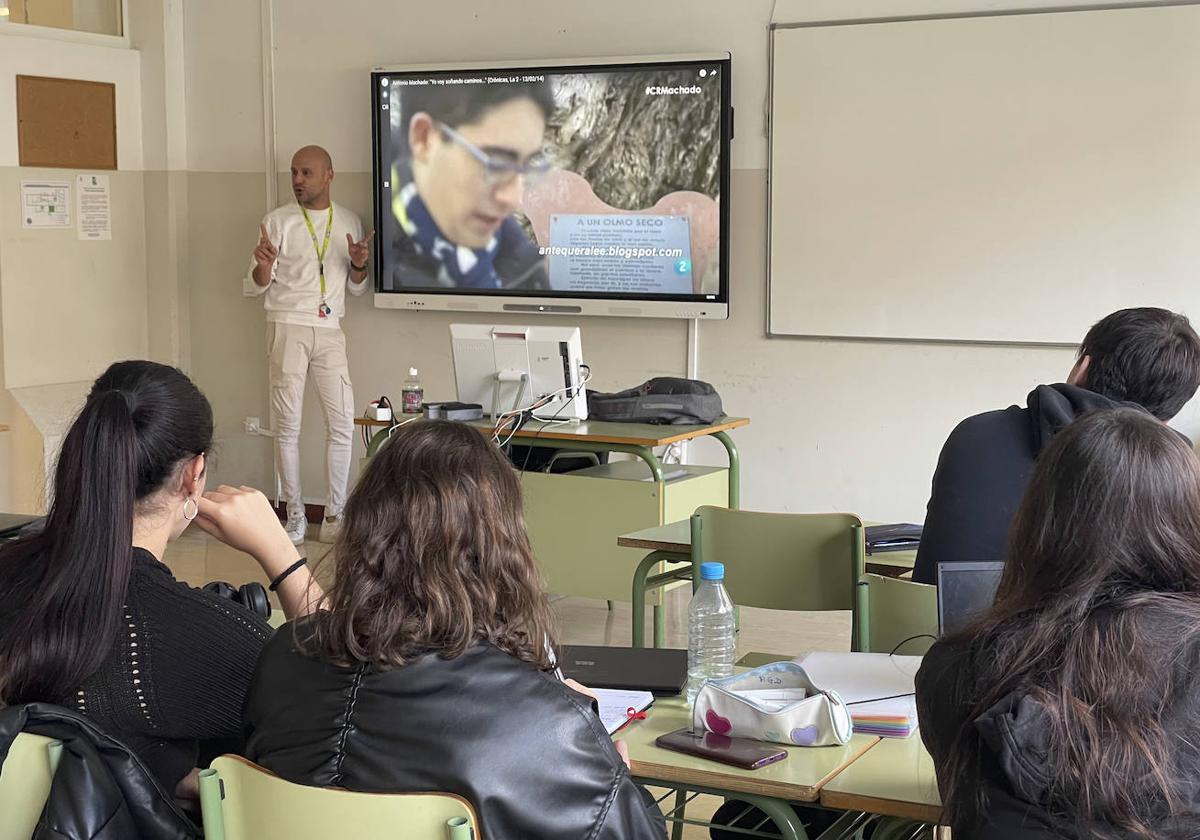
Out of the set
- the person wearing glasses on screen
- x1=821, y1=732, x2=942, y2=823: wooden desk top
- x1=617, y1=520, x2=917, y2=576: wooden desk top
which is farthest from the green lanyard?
x1=821, y1=732, x2=942, y2=823: wooden desk top

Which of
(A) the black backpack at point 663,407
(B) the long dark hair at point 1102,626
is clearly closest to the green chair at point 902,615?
(B) the long dark hair at point 1102,626

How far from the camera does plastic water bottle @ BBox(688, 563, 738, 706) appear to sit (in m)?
2.30

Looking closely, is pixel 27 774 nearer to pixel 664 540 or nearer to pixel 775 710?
pixel 775 710

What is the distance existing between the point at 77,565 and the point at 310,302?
528 centimetres

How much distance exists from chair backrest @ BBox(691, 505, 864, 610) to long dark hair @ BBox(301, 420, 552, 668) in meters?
1.46

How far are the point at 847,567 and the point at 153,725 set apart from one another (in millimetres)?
1645

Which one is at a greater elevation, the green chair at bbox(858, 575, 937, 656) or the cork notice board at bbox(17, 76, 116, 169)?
the cork notice board at bbox(17, 76, 116, 169)

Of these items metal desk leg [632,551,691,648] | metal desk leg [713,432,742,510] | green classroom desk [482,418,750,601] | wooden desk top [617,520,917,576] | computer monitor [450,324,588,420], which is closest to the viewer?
wooden desk top [617,520,917,576]

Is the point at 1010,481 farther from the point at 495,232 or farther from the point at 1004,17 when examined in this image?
the point at 495,232

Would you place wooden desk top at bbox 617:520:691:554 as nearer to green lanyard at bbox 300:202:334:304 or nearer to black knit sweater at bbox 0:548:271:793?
black knit sweater at bbox 0:548:271:793

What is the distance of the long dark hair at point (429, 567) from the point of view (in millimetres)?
1579

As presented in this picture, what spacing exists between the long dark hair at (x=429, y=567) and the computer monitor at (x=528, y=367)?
340 centimetres

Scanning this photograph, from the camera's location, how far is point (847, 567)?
3.03 m

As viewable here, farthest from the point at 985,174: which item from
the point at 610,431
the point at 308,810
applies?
the point at 308,810
